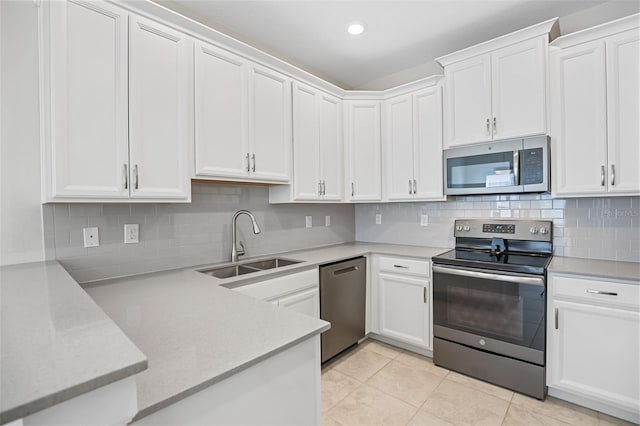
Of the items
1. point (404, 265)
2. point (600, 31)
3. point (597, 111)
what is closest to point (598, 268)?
point (597, 111)

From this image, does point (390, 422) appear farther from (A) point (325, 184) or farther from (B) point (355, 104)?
(B) point (355, 104)

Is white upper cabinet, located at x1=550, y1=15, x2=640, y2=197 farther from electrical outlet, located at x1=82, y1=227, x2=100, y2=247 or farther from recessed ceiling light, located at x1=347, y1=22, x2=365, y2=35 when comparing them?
electrical outlet, located at x1=82, y1=227, x2=100, y2=247

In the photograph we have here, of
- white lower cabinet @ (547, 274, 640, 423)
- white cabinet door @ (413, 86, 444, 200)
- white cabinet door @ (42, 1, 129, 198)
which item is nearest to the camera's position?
white cabinet door @ (42, 1, 129, 198)

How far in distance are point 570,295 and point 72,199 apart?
293 cm

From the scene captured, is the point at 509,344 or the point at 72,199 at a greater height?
the point at 72,199

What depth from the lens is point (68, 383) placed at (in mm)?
506

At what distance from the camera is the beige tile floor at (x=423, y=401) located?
193 centimetres

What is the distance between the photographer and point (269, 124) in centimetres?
243

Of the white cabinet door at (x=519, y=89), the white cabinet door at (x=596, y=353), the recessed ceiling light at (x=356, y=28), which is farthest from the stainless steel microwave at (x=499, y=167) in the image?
the recessed ceiling light at (x=356, y=28)

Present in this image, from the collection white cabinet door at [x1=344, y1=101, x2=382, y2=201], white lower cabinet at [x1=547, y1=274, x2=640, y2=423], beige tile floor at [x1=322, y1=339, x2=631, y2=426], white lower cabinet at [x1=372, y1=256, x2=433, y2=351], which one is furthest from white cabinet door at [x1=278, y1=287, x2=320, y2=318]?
white lower cabinet at [x1=547, y1=274, x2=640, y2=423]

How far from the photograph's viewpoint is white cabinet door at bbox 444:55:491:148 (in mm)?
2508

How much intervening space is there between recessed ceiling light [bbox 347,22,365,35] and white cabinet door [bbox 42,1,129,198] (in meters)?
1.59

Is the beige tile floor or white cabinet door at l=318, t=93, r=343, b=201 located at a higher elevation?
white cabinet door at l=318, t=93, r=343, b=201

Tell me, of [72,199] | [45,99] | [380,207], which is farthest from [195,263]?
[380,207]
